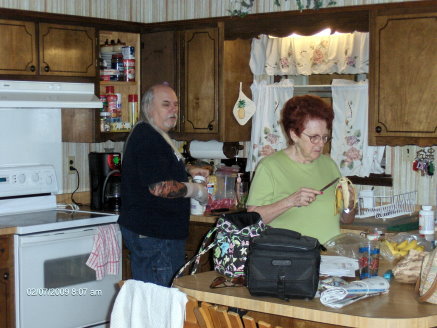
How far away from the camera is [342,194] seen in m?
3.10

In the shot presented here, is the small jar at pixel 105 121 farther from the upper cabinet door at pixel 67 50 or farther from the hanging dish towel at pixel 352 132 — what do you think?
the hanging dish towel at pixel 352 132

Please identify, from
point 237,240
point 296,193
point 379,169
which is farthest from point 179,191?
point 379,169

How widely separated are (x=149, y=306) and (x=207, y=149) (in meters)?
2.60

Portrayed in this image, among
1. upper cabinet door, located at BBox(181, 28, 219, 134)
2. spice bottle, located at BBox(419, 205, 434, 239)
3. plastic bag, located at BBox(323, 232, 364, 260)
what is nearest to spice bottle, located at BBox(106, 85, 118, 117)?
upper cabinet door, located at BBox(181, 28, 219, 134)

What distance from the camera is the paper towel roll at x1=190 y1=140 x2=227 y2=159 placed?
484 centimetres

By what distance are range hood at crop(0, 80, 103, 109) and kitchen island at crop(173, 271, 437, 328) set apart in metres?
2.07

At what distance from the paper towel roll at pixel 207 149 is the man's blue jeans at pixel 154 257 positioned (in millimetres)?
1256

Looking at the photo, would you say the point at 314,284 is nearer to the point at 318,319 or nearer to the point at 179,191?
the point at 318,319

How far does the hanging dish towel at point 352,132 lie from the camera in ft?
14.3

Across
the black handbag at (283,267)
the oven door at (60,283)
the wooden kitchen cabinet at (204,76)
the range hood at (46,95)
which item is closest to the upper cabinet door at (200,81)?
the wooden kitchen cabinet at (204,76)

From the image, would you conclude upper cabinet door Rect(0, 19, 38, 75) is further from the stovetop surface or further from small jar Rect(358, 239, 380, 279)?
small jar Rect(358, 239, 380, 279)

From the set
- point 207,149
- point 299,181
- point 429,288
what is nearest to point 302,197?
point 299,181

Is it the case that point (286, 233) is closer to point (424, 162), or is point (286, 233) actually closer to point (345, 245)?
point (345, 245)

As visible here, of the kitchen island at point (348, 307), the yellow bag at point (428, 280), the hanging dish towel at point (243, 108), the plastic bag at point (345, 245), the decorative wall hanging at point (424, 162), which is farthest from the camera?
the hanging dish towel at point (243, 108)
